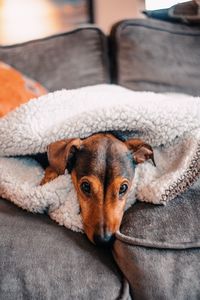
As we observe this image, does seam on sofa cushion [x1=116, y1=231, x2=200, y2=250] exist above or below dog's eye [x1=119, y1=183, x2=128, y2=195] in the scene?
below

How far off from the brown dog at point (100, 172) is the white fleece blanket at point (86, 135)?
34mm

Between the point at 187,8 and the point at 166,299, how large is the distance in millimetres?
1425

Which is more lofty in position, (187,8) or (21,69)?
(187,8)

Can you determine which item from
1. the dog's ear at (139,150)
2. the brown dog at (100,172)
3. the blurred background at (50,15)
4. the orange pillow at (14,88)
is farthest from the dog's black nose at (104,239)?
the blurred background at (50,15)

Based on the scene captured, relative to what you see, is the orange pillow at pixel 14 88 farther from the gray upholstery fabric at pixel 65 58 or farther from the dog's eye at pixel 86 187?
the dog's eye at pixel 86 187

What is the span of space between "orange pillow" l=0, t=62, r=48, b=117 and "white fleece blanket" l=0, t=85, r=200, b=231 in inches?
12.5

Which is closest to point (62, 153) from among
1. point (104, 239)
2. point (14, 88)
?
point (104, 239)

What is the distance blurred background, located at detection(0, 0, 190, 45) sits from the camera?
231cm

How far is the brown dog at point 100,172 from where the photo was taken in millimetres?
978

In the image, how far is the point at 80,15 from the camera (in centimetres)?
238

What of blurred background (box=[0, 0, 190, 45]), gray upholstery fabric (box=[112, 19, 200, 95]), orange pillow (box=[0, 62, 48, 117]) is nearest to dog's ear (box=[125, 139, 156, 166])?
orange pillow (box=[0, 62, 48, 117])

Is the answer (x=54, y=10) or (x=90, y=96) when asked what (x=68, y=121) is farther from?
(x=54, y=10)

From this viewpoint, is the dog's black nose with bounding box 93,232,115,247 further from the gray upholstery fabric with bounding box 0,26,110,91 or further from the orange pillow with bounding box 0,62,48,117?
the gray upholstery fabric with bounding box 0,26,110,91

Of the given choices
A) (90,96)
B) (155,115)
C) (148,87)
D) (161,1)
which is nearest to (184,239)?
(155,115)
